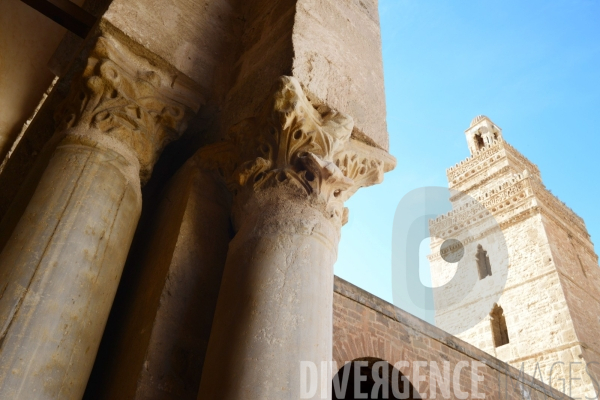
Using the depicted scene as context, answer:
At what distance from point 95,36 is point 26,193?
765mm

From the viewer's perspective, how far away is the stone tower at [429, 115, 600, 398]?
38.5ft

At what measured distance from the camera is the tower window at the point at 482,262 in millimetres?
15049

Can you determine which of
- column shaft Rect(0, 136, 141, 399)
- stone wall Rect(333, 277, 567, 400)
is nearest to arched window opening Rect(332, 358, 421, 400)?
stone wall Rect(333, 277, 567, 400)

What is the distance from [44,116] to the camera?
8.54 feet

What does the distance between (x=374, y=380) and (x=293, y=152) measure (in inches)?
196

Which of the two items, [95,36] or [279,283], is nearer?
[279,283]

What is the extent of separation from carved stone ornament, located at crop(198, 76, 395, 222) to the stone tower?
11.4 meters

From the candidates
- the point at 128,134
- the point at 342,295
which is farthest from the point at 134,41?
the point at 342,295

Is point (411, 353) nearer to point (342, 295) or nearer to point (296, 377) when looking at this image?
point (342, 295)

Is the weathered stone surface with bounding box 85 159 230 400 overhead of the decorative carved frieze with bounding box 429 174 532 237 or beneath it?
beneath

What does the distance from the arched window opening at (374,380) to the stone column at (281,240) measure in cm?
409

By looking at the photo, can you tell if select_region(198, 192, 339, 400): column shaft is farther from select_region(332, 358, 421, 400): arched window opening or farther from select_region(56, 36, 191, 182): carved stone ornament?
select_region(332, 358, 421, 400): arched window opening

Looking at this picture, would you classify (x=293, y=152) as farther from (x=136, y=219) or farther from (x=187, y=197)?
(x=136, y=219)

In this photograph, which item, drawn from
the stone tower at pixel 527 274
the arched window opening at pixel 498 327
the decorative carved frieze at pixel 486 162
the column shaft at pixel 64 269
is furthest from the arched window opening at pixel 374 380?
the decorative carved frieze at pixel 486 162
